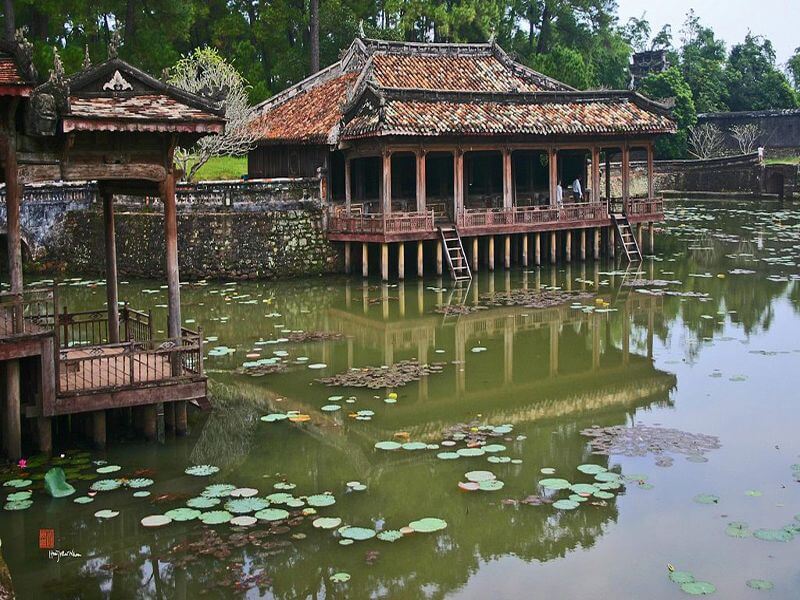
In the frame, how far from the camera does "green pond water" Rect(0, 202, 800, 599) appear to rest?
935 cm

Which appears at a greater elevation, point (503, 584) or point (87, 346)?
point (87, 346)

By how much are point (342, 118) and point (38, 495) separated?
18.6 meters

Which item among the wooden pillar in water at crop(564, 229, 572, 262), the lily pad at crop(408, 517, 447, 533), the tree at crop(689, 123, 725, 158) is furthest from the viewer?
the tree at crop(689, 123, 725, 158)

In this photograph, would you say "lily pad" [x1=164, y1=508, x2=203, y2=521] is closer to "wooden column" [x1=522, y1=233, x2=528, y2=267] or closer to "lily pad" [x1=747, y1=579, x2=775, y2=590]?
"lily pad" [x1=747, y1=579, x2=775, y2=590]

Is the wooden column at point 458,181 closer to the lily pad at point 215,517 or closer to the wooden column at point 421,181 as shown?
the wooden column at point 421,181

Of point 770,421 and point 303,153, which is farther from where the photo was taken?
point 303,153

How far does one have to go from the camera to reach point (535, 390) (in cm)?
1565

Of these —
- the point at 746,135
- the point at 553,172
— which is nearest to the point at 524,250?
the point at 553,172

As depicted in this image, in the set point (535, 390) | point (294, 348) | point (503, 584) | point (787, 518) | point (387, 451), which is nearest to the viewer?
point (503, 584)

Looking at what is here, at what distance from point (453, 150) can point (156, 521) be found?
19.2 meters

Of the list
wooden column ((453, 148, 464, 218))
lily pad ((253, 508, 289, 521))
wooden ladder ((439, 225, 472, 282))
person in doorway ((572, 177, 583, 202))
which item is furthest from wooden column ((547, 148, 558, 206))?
lily pad ((253, 508, 289, 521))

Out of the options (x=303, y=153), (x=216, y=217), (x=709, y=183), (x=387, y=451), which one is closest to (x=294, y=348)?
(x=387, y=451)

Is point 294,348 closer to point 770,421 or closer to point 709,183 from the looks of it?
point 770,421

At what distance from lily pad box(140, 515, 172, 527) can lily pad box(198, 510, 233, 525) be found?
0.33 meters
